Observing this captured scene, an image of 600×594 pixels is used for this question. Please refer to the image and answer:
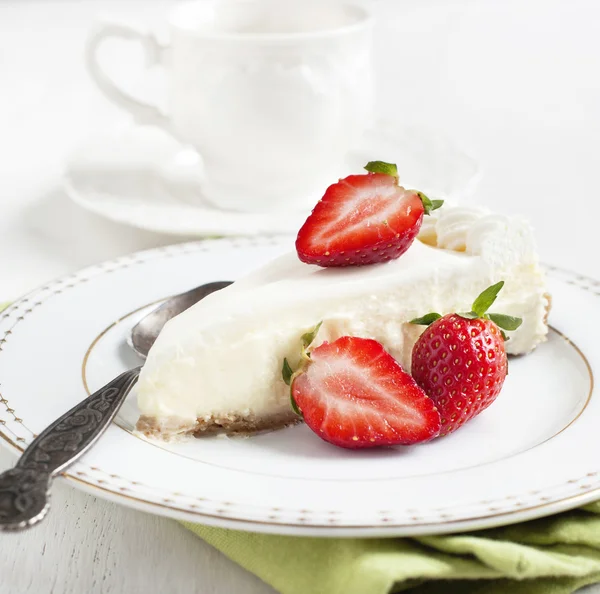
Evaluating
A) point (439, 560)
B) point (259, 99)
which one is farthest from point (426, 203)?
point (259, 99)

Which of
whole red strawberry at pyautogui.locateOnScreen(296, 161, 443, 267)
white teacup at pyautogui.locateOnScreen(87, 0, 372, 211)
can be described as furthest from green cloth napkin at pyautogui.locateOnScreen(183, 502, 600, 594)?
white teacup at pyautogui.locateOnScreen(87, 0, 372, 211)

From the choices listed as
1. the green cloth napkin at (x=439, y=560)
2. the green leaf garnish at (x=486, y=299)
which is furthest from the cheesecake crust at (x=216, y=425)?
the green leaf garnish at (x=486, y=299)

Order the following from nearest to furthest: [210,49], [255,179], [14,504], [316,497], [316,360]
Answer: [14,504] < [316,497] < [316,360] < [210,49] < [255,179]

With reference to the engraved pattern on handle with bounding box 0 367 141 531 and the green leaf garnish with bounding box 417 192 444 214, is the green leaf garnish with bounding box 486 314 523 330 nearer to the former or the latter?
the green leaf garnish with bounding box 417 192 444 214

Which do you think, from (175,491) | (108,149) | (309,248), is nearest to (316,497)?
(175,491)

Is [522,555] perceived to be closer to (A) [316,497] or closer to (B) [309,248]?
(A) [316,497]
